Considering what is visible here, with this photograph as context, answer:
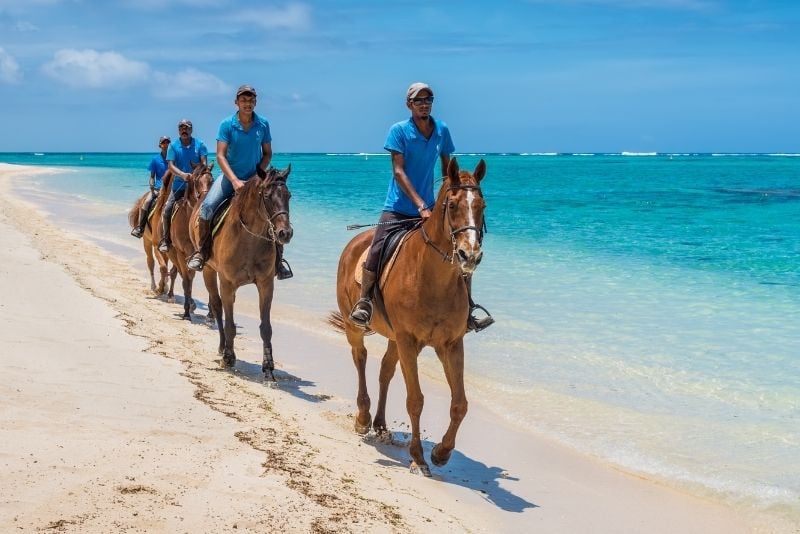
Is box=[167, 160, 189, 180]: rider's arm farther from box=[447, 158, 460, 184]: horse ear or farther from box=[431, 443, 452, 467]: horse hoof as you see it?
box=[447, 158, 460, 184]: horse ear

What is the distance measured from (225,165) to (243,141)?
1.17 ft

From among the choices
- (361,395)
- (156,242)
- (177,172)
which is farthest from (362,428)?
(156,242)

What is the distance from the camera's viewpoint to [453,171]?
19.6 feet

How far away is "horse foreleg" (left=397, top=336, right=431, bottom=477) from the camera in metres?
6.78

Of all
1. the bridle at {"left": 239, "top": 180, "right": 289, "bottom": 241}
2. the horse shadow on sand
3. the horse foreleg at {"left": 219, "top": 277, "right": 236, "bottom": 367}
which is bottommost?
the horse shadow on sand

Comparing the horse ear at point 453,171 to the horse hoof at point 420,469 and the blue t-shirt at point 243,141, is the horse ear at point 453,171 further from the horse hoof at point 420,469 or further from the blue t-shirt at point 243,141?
the blue t-shirt at point 243,141

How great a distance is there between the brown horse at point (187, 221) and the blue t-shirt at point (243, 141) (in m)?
1.65

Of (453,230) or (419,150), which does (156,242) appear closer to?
(419,150)

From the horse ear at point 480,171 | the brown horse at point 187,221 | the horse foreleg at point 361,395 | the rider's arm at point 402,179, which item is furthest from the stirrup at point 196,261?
the horse ear at point 480,171

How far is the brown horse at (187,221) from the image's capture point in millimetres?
12023

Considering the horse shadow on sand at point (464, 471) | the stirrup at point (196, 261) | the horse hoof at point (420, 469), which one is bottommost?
the horse shadow on sand at point (464, 471)

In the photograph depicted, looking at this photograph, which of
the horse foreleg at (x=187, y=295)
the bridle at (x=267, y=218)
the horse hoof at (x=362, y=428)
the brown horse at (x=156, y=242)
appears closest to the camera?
the horse hoof at (x=362, y=428)

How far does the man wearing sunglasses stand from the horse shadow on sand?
943 centimetres

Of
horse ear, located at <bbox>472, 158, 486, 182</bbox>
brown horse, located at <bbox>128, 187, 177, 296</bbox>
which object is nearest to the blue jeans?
brown horse, located at <bbox>128, 187, 177, 296</bbox>
